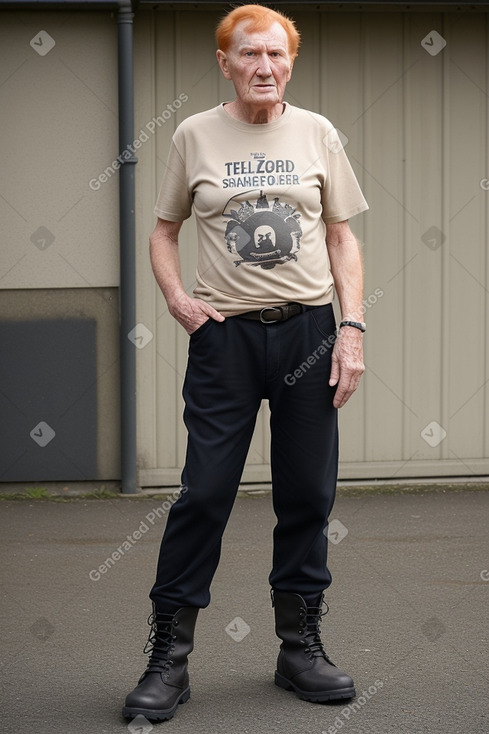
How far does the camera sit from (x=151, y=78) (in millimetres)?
7148

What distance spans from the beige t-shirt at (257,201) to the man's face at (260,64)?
4.0 inches

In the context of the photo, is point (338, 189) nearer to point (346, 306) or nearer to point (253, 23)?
point (346, 306)

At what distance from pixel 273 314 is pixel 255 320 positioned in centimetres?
6

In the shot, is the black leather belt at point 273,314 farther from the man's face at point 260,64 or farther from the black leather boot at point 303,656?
the black leather boot at point 303,656

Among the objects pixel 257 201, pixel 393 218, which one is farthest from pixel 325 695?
pixel 393 218

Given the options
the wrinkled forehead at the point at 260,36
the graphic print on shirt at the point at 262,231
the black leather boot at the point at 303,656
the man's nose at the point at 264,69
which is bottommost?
the black leather boot at the point at 303,656

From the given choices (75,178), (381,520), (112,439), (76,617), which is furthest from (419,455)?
(76,617)

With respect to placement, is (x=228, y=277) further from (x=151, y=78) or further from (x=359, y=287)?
(x=151, y=78)

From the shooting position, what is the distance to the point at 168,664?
3840mm

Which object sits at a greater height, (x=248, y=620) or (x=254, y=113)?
(x=254, y=113)

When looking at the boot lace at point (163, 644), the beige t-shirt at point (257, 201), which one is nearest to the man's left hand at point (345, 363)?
the beige t-shirt at point (257, 201)

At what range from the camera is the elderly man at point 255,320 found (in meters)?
3.77

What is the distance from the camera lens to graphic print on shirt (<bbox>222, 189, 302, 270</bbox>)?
376 centimetres

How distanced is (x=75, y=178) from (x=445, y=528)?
9.16 feet
